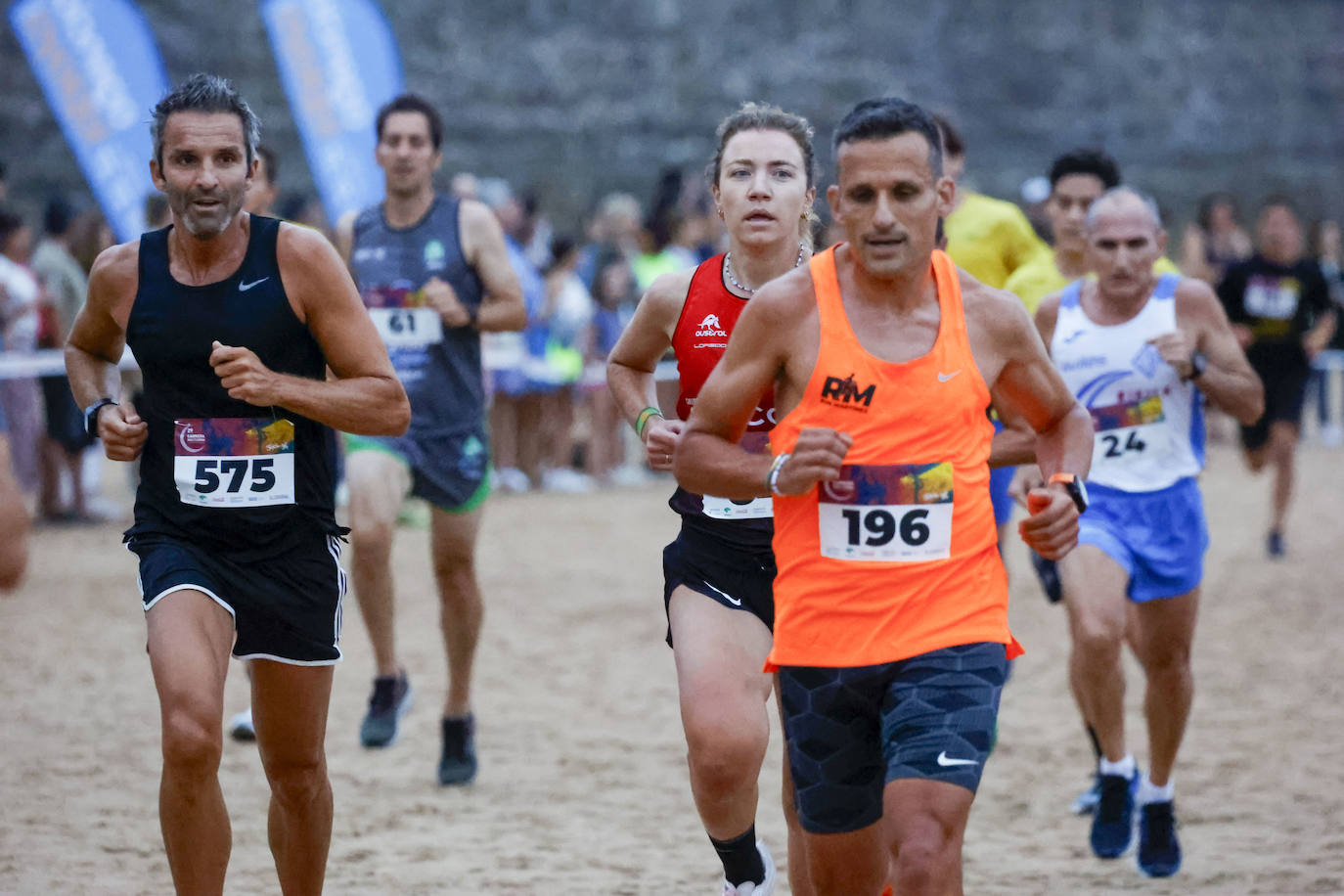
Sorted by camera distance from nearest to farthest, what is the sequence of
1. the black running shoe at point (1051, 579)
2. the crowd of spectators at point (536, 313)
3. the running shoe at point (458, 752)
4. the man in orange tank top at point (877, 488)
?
the man in orange tank top at point (877, 488) → the black running shoe at point (1051, 579) → the running shoe at point (458, 752) → the crowd of spectators at point (536, 313)

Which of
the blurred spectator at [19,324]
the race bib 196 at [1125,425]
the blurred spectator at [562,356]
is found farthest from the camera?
the blurred spectator at [562,356]

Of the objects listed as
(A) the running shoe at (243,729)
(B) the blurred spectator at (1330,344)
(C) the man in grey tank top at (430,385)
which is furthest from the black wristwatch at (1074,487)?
(B) the blurred spectator at (1330,344)

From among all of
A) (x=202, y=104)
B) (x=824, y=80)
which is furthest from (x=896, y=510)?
(x=824, y=80)

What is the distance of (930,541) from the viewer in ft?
11.6

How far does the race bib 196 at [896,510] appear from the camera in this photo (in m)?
3.52

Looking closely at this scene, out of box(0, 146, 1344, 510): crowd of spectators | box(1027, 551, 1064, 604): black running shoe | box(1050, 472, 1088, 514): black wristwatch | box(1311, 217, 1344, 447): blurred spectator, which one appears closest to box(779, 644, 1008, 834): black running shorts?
box(1050, 472, 1088, 514): black wristwatch

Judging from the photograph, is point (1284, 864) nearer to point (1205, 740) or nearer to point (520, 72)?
point (1205, 740)

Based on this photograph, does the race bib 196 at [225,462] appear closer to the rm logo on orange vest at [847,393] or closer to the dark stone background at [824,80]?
the rm logo on orange vest at [847,393]

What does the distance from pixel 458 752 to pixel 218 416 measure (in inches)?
103

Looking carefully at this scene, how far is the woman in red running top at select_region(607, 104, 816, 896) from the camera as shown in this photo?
4.16 m

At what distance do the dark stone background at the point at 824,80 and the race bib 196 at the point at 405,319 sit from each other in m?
13.3

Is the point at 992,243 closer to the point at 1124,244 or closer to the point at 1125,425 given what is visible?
the point at 1124,244

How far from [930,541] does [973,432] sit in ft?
0.83

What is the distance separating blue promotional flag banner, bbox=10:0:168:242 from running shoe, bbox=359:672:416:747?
6.71 metres
